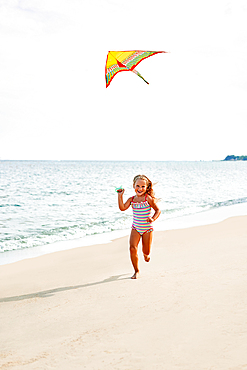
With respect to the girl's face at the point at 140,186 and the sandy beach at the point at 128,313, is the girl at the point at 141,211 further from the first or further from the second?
the sandy beach at the point at 128,313

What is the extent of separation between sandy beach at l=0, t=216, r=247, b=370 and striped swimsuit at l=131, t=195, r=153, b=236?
2.53 feet

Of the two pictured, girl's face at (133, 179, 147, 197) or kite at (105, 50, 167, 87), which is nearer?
girl's face at (133, 179, 147, 197)

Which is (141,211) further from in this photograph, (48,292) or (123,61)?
(123,61)

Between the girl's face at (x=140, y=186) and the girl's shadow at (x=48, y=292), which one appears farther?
the girl's face at (x=140, y=186)

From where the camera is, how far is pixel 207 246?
7242 mm

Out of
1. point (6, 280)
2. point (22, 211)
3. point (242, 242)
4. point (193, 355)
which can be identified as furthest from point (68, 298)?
point (22, 211)

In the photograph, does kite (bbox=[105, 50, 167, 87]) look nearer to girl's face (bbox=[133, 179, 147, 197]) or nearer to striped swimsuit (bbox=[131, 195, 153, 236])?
girl's face (bbox=[133, 179, 147, 197])

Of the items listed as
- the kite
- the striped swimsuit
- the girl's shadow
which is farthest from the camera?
the kite

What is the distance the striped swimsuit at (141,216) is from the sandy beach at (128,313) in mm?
771

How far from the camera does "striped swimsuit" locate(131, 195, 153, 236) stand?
16.9 ft

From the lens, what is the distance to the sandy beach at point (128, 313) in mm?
2869

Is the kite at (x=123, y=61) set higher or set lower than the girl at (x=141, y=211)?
higher

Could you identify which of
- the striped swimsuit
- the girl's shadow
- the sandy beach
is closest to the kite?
the striped swimsuit

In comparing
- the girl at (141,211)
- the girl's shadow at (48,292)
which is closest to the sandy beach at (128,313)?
the girl's shadow at (48,292)
